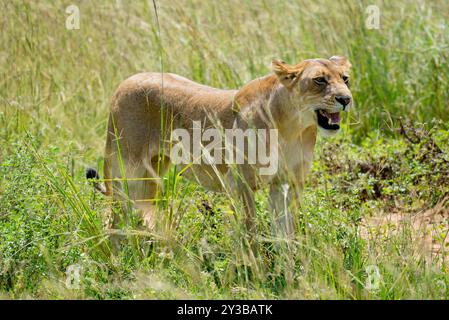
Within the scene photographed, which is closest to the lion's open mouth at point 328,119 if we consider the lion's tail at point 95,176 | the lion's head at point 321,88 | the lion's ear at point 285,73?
the lion's head at point 321,88

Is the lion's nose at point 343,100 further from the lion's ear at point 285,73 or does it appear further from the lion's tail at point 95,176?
the lion's tail at point 95,176

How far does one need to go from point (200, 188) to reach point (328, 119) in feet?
4.19

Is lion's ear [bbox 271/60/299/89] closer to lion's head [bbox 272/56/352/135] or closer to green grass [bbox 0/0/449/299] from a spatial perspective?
lion's head [bbox 272/56/352/135]

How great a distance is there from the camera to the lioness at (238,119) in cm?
477

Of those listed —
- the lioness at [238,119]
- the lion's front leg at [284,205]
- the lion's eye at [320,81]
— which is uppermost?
the lion's eye at [320,81]

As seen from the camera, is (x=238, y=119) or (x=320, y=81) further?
(x=238, y=119)

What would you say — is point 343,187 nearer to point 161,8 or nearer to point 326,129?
point 326,129

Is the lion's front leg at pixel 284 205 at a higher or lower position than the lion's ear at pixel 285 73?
lower

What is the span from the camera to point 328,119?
4797 millimetres

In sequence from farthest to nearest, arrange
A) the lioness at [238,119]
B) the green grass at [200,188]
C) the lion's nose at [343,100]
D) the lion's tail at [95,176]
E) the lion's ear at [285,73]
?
the lion's tail at [95,176] < the lion's ear at [285,73] < the lioness at [238,119] < the lion's nose at [343,100] < the green grass at [200,188]

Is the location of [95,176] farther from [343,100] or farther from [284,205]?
[343,100]

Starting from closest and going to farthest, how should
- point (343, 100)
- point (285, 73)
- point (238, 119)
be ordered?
point (343, 100)
point (285, 73)
point (238, 119)

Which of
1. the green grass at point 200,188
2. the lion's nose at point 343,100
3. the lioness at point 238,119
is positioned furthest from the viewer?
the lioness at point 238,119

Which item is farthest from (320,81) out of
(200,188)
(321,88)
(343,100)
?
(200,188)
